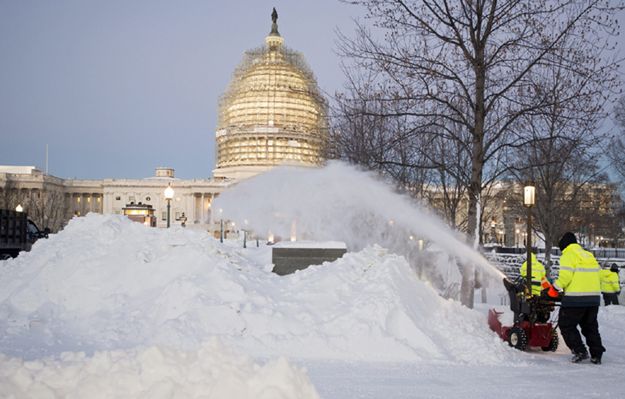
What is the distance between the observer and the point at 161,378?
4.93 metres

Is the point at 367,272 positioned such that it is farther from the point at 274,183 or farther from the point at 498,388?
the point at 498,388

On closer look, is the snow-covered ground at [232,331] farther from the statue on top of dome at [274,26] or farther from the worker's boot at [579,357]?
the statue on top of dome at [274,26]

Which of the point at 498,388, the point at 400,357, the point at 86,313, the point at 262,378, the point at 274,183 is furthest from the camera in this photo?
the point at 274,183

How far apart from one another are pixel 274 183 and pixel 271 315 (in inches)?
140

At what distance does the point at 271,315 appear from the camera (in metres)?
11.0

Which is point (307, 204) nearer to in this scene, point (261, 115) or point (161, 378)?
point (161, 378)

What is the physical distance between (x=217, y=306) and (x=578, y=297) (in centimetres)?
586

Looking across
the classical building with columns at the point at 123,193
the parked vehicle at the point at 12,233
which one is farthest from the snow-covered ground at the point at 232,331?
the classical building with columns at the point at 123,193

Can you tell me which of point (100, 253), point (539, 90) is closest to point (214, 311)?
point (100, 253)

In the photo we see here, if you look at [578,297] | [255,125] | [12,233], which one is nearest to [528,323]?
[578,297]

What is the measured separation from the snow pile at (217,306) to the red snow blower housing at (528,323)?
46 centimetres

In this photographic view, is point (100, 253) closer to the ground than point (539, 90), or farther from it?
closer to the ground

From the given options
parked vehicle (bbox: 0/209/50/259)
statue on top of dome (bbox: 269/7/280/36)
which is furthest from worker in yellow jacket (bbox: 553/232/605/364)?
statue on top of dome (bbox: 269/7/280/36)

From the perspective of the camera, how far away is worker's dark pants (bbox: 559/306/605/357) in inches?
385
